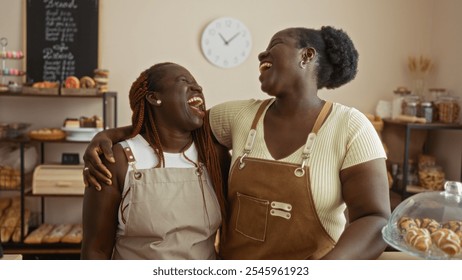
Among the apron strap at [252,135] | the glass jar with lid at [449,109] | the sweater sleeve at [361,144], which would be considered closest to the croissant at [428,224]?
the sweater sleeve at [361,144]

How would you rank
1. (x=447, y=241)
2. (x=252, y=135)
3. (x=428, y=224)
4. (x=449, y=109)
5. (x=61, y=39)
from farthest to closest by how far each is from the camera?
(x=61, y=39) → (x=449, y=109) → (x=252, y=135) → (x=428, y=224) → (x=447, y=241)

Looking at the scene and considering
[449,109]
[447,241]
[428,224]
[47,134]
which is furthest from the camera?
[47,134]

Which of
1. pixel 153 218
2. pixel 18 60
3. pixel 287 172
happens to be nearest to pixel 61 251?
pixel 18 60

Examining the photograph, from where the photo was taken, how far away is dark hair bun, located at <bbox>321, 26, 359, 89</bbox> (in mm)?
1336

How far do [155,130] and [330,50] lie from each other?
1.76 ft

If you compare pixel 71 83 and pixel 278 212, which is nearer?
pixel 278 212

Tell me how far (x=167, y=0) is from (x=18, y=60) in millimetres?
1130

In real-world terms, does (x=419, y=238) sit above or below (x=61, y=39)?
below

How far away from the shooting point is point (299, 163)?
1.23 metres

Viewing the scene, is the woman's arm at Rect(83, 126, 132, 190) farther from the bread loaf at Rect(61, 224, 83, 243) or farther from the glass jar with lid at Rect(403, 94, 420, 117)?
the glass jar with lid at Rect(403, 94, 420, 117)

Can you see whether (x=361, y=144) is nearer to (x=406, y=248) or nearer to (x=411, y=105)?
(x=406, y=248)

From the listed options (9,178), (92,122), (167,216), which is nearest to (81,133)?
(92,122)

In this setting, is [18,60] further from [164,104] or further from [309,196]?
[309,196]

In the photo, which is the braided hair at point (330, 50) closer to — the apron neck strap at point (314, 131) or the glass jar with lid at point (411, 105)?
the apron neck strap at point (314, 131)
